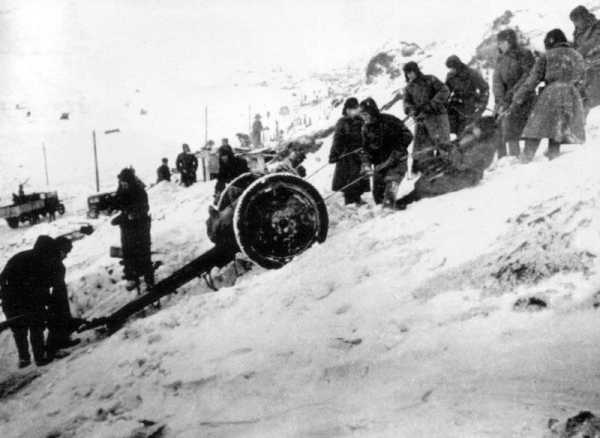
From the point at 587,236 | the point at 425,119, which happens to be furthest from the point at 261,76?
the point at 587,236

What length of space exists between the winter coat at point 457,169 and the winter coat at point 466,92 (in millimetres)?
900

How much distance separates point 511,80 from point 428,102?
1088 mm

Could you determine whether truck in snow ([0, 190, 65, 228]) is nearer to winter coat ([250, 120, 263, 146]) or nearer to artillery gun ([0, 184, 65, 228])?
artillery gun ([0, 184, 65, 228])

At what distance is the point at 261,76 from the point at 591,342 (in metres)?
63.7

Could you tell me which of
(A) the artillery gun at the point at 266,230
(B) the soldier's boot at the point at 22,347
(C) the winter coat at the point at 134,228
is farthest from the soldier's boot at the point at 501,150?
(B) the soldier's boot at the point at 22,347

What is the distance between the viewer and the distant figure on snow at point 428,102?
6.80 metres

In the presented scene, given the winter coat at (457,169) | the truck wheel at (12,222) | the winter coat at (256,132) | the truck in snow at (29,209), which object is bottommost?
the truck wheel at (12,222)

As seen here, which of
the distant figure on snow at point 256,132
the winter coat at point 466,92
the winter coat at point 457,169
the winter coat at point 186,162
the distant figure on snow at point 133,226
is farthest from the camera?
the distant figure on snow at point 256,132

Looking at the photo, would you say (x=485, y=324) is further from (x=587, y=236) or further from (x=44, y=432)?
(x=44, y=432)

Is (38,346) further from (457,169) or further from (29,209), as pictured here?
(29,209)

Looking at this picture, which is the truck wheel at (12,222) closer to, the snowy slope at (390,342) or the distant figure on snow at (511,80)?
the snowy slope at (390,342)

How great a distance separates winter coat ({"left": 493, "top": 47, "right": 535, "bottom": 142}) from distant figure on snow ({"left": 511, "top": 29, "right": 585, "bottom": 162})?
82 cm

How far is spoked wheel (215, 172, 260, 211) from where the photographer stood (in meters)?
6.92

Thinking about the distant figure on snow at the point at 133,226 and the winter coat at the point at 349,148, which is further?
the distant figure on snow at the point at 133,226
